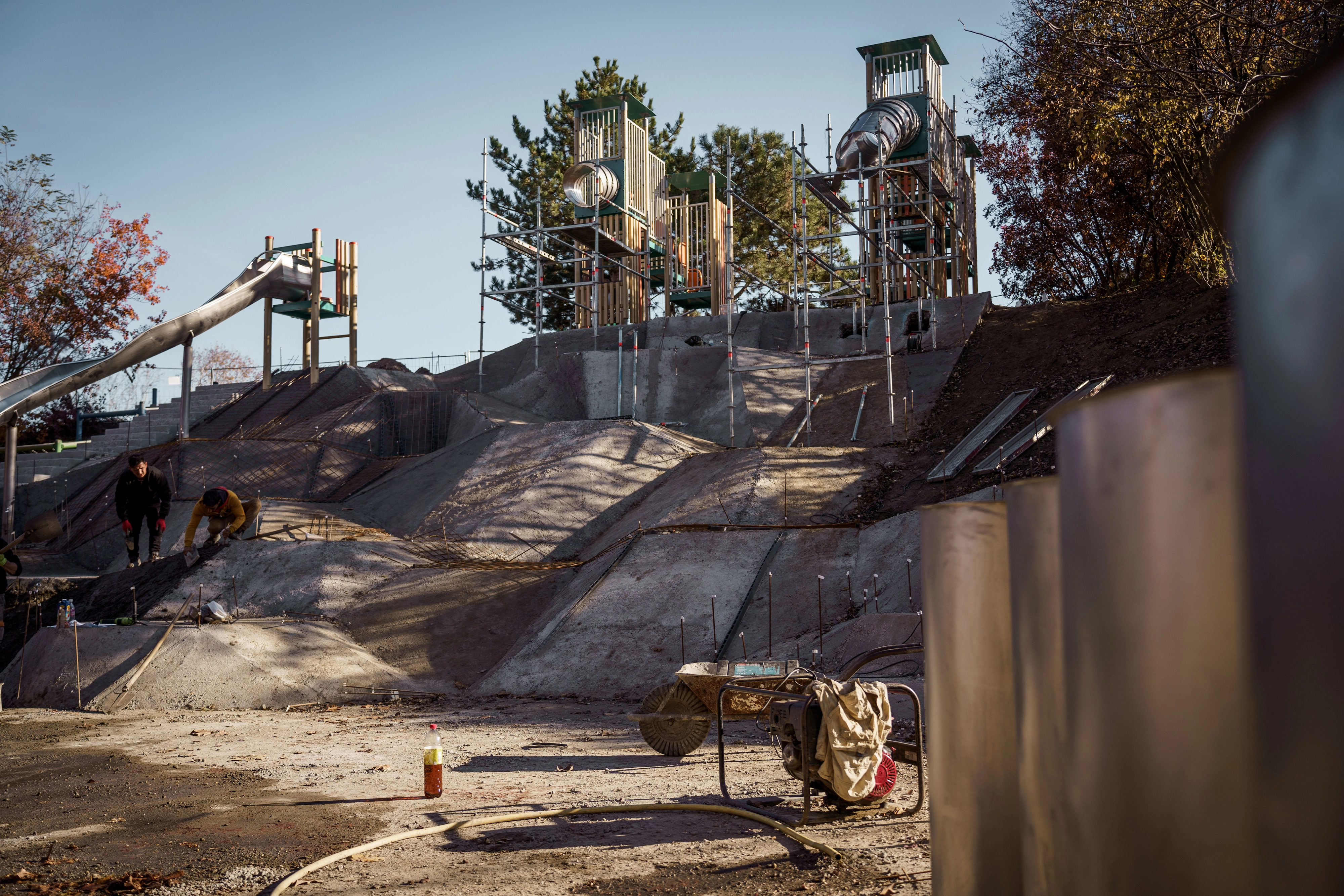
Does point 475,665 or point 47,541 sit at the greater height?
point 47,541

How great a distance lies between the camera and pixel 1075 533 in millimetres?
2121

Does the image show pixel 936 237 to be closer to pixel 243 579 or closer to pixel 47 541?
pixel 243 579

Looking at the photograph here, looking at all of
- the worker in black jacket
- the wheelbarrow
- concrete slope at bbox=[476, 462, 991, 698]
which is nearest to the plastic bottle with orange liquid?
the wheelbarrow

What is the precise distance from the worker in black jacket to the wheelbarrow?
34.2 feet

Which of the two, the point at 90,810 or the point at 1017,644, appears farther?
the point at 90,810

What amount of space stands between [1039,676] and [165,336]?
25056mm

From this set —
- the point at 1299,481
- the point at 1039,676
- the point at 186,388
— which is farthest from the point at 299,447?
the point at 1299,481

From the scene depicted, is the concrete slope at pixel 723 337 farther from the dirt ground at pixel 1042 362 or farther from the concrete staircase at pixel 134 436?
the concrete staircase at pixel 134 436

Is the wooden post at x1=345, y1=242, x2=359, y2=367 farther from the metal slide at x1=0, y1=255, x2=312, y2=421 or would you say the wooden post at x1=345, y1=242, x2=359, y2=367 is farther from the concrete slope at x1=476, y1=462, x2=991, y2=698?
the concrete slope at x1=476, y1=462, x2=991, y2=698

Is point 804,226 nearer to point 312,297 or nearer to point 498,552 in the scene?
point 498,552

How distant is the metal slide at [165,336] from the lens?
71.9 ft

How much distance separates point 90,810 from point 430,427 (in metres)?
17.1

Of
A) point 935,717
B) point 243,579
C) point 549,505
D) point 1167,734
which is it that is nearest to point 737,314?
point 549,505

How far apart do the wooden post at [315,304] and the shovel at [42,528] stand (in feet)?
21.4
